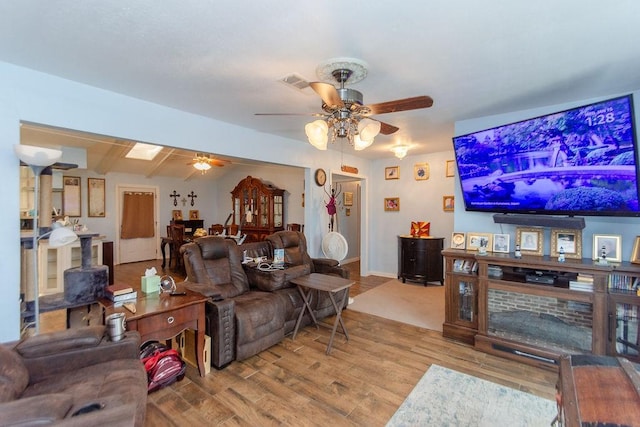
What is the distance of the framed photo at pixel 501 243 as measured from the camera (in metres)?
3.23

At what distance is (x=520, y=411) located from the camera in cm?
213

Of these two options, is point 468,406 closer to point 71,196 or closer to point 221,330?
point 221,330

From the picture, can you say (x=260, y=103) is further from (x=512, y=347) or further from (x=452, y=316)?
(x=512, y=347)

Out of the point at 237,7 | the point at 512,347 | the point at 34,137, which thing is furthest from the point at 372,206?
the point at 34,137

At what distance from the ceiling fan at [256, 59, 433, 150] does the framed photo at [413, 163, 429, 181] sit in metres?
3.62

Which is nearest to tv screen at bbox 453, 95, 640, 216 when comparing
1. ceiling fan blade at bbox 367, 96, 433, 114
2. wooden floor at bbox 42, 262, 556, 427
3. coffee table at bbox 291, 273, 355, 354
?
ceiling fan blade at bbox 367, 96, 433, 114

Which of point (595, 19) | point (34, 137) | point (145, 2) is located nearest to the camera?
point (145, 2)

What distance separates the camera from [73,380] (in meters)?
1.67

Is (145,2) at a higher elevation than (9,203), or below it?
higher

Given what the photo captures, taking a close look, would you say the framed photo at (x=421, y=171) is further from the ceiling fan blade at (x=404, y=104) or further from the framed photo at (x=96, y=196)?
the framed photo at (x=96, y=196)

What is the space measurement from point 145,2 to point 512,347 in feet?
12.5

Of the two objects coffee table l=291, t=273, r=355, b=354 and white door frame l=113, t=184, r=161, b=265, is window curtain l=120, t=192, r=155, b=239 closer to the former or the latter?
white door frame l=113, t=184, r=161, b=265

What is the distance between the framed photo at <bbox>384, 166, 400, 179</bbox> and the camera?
6043 millimetres

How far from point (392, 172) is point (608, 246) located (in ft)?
12.3
